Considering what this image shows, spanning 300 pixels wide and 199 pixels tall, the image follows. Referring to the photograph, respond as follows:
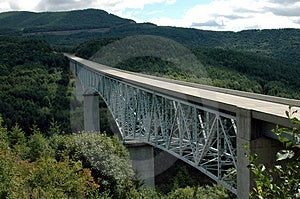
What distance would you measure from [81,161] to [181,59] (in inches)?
1924

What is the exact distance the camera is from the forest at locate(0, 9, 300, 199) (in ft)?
63.8

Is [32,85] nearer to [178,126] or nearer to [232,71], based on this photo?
[232,71]

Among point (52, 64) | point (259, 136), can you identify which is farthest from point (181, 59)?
point (259, 136)

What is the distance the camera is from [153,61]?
2542 inches

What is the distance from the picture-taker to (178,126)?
689 inches

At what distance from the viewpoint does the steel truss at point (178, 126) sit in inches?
543

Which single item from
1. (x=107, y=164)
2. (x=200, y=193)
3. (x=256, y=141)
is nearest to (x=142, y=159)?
(x=200, y=193)

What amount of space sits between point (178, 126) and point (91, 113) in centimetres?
3083

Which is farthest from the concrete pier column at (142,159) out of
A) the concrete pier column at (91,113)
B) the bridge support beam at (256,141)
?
the bridge support beam at (256,141)

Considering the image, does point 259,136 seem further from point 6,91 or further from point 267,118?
point 6,91

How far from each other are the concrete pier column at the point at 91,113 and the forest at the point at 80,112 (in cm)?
376

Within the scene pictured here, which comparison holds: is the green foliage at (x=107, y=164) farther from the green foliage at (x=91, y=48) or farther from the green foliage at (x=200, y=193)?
the green foliage at (x=91, y=48)

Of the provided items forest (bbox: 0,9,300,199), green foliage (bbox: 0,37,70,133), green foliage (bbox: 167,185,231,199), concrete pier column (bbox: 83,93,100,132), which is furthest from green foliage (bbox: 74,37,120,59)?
green foliage (bbox: 167,185,231,199)

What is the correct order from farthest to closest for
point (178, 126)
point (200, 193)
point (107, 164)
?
point (200, 193), point (107, 164), point (178, 126)
